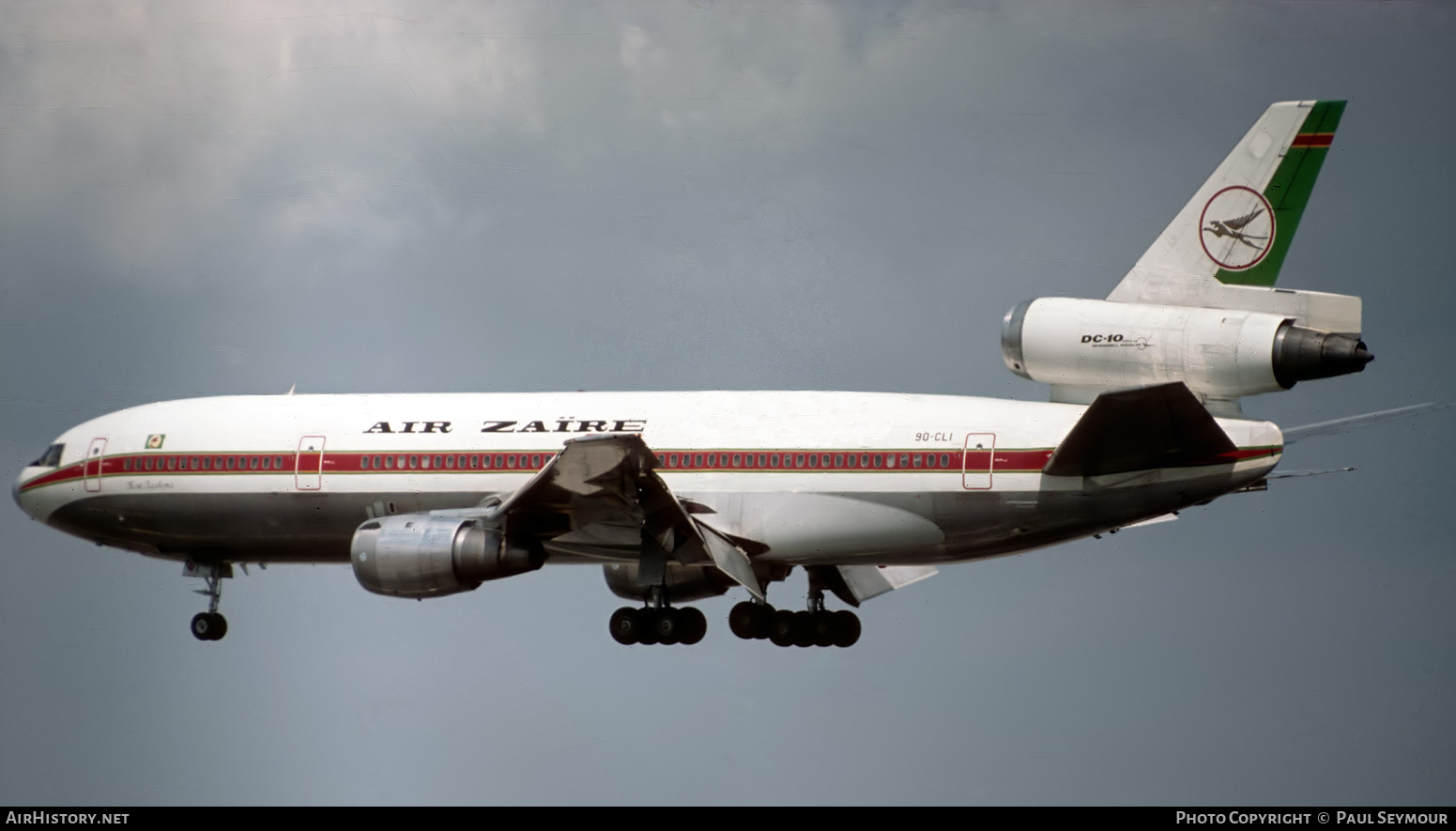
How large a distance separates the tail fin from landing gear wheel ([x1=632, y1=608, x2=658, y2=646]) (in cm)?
1085

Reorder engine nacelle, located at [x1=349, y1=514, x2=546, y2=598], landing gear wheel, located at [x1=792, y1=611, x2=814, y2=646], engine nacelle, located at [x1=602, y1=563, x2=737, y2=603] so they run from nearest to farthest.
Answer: engine nacelle, located at [x1=349, y1=514, x2=546, y2=598] → landing gear wheel, located at [x1=792, y1=611, x2=814, y2=646] → engine nacelle, located at [x1=602, y1=563, x2=737, y2=603]

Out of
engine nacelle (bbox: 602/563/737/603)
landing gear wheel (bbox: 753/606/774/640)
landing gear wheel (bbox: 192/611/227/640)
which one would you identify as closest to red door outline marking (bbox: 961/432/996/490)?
landing gear wheel (bbox: 753/606/774/640)

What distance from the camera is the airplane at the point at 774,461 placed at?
3025cm

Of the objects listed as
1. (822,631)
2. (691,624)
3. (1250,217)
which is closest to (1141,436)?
(1250,217)

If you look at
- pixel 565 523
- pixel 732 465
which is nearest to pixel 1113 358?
pixel 732 465

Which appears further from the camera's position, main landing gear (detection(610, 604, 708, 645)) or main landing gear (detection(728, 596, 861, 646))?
main landing gear (detection(728, 596, 861, 646))

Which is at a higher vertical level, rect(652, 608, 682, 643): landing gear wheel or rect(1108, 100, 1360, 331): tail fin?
rect(1108, 100, 1360, 331): tail fin

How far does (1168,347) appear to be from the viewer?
30219 millimetres

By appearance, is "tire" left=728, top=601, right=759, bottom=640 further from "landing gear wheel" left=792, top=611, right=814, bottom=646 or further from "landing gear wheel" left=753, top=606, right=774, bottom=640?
"landing gear wheel" left=792, top=611, right=814, bottom=646

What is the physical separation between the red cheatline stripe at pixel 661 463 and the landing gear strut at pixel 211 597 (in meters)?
2.50

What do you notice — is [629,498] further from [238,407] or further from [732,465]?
[238,407]

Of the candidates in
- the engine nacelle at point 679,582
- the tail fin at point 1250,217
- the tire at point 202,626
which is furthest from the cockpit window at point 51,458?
the tail fin at point 1250,217

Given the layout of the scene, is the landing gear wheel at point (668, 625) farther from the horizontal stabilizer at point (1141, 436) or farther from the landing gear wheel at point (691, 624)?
the horizontal stabilizer at point (1141, 436)

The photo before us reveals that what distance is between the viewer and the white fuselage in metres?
31.8
